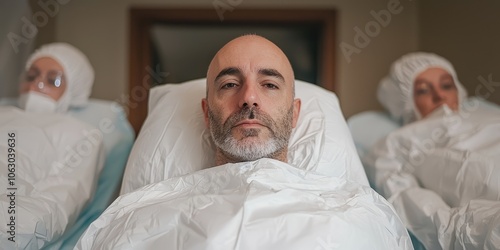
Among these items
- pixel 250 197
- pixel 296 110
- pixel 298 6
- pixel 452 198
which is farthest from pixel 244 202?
pixel 298 6

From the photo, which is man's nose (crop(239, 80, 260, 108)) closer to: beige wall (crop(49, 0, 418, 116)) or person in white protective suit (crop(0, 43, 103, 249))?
person in white protective suit (crop(0, 43, 103, 249))

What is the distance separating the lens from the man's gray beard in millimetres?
1170

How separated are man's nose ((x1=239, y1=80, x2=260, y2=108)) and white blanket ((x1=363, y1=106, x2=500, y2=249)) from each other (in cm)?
55

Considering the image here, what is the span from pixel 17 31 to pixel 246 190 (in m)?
1.01

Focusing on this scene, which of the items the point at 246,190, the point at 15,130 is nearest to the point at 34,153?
the point at 15,130

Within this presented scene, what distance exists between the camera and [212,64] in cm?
132

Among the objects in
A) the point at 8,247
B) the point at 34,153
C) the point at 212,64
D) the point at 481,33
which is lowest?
the point at 8,247

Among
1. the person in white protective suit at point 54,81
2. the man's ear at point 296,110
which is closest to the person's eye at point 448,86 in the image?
the man's ear at point 296,110

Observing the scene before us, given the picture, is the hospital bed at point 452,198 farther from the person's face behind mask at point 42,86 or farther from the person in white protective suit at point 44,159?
the person's face behind mask at point 42,86

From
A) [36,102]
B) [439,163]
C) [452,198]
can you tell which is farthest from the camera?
[36,102]

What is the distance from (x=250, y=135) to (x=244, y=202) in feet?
0.92

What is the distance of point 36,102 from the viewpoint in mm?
1769

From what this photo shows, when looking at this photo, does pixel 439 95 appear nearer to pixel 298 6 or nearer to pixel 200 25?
pixel 298 6

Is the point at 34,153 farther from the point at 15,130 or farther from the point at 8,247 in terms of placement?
the point at 8,247
